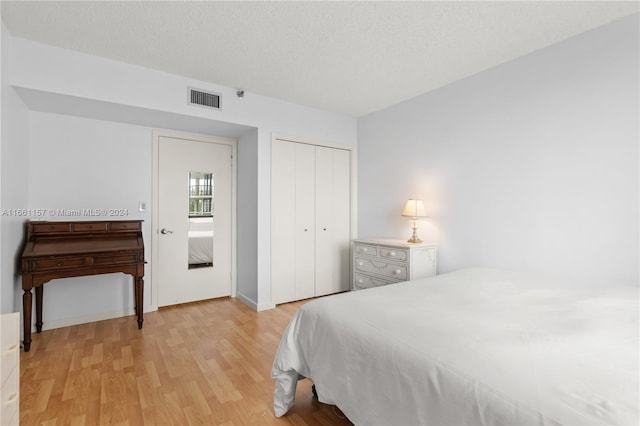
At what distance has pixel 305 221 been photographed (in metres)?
4.05

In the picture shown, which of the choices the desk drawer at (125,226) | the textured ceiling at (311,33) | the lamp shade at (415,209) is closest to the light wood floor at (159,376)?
the desk drawer at (125,226)

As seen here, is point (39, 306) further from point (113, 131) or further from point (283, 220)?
point (283, 220)

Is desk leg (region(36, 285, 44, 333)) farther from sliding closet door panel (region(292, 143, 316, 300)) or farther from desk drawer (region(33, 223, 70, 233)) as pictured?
sliding closet door panel (region(292, 143, 316, 300))

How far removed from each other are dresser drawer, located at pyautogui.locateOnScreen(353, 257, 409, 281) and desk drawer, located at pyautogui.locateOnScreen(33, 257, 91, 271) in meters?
2.66

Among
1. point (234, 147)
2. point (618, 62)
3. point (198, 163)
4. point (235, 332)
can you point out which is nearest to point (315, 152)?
point (234, 147)

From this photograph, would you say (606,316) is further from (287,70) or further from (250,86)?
(250,86)

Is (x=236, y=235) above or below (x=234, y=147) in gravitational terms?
below

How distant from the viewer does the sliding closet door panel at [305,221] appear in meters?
3.98

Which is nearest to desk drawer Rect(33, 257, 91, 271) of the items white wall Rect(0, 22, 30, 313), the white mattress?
white wall Rect(0, 22, 30, 313)

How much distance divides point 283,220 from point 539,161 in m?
2.61

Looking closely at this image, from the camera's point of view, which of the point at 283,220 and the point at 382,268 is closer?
the point at 382,268

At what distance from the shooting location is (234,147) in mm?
4141

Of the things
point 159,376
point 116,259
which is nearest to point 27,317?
point 116,259

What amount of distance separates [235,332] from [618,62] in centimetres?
366
